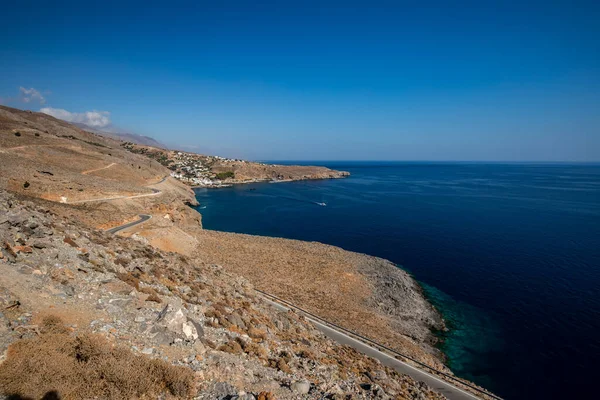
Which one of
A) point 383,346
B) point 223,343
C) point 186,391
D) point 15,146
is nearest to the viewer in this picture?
point 186,391

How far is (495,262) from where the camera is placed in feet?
123

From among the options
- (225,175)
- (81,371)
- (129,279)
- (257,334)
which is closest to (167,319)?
(81,371)

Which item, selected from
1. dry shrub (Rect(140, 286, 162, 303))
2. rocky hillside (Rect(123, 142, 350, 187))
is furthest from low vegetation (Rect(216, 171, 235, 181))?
dry shrub (Rect(140, 286, 162, 303))

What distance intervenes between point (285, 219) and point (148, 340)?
54206 millimetres

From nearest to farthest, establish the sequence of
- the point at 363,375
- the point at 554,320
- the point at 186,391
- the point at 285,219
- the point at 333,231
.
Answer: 1. the point at 186,391
2. the point at 363,375
3. the point at 554,320
4. the point at 333,231
5. the point at 285,219

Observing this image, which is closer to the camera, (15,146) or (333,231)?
(15,146)

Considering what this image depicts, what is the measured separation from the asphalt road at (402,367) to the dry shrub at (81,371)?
37.8 feet

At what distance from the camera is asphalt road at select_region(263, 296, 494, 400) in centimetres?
1425

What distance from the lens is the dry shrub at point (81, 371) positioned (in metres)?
6.11

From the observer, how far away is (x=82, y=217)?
88.6 ft

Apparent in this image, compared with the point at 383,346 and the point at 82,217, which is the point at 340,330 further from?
the point at 82,217

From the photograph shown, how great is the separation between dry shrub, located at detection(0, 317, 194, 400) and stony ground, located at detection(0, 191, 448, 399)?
35cm

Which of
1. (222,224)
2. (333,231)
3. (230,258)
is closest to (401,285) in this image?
(230,258)

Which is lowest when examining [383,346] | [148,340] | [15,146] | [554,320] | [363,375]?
[554,320]
